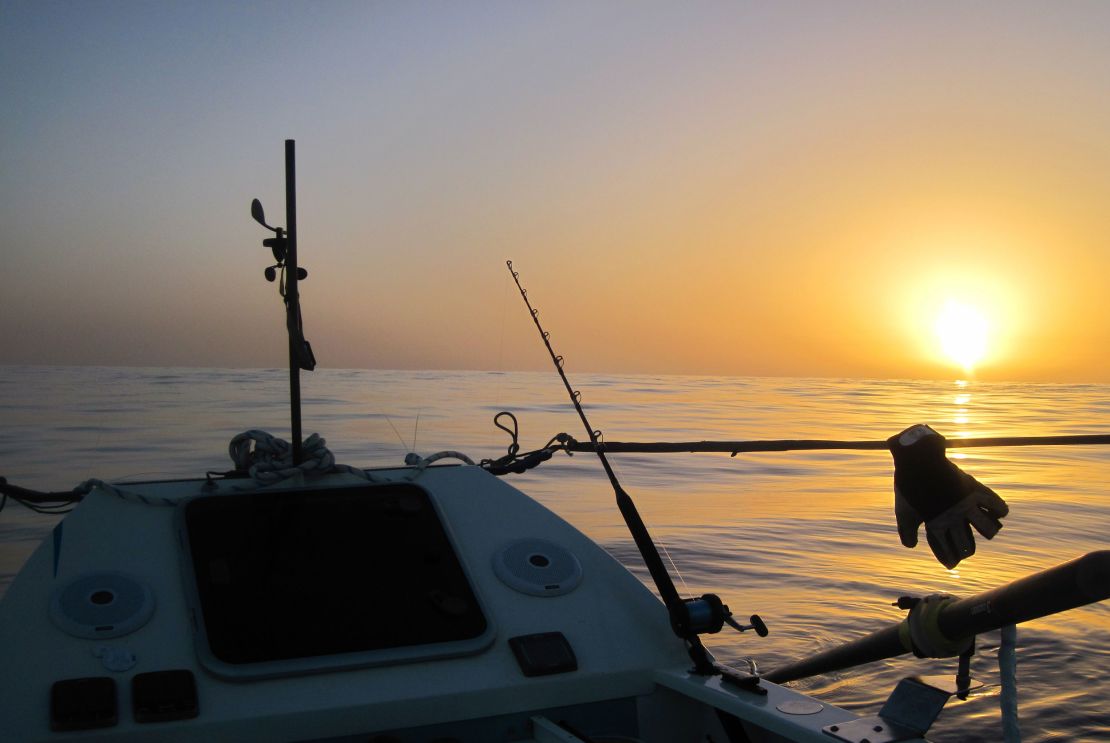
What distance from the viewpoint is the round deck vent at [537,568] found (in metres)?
3.33

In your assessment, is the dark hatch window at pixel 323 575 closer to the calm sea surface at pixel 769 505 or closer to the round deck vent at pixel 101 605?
the round deck vent at pixel 101 605

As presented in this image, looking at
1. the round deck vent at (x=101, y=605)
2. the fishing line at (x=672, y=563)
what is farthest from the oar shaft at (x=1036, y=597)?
the fishing line at (x=672, y=563)

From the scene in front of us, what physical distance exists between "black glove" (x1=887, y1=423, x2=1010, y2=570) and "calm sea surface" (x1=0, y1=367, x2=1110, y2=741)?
1090mm

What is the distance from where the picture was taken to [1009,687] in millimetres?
2119

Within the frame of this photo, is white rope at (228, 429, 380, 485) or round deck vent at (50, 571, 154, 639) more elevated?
white rope at (228, 429, 380, 485)

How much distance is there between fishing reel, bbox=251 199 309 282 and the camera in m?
3.61

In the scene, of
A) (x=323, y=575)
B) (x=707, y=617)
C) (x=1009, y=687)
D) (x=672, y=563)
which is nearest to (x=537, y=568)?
(x=707, y=617)

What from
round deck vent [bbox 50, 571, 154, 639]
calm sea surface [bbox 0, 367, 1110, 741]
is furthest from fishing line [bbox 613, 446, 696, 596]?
round deck vent [bbox 50, 571, 154, 639]

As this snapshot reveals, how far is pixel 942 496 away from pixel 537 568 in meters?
1.47

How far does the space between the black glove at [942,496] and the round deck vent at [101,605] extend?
2234 millimetres

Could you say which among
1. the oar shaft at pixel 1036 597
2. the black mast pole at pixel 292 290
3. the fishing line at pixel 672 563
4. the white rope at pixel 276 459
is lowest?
the oar shaft at pixel 1036 597

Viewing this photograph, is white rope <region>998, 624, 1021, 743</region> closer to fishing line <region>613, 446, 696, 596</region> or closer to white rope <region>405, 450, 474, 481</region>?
white rope <region>405, 450, 474, 481</region>

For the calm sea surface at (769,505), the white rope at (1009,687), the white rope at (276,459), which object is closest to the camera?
the white rope at (1009,687)

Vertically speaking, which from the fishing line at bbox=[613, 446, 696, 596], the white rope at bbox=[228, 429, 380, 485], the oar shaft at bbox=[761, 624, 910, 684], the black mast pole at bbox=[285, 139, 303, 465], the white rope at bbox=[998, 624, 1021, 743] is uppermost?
the fishing line at bbox=[613, 446, 696, 596]
